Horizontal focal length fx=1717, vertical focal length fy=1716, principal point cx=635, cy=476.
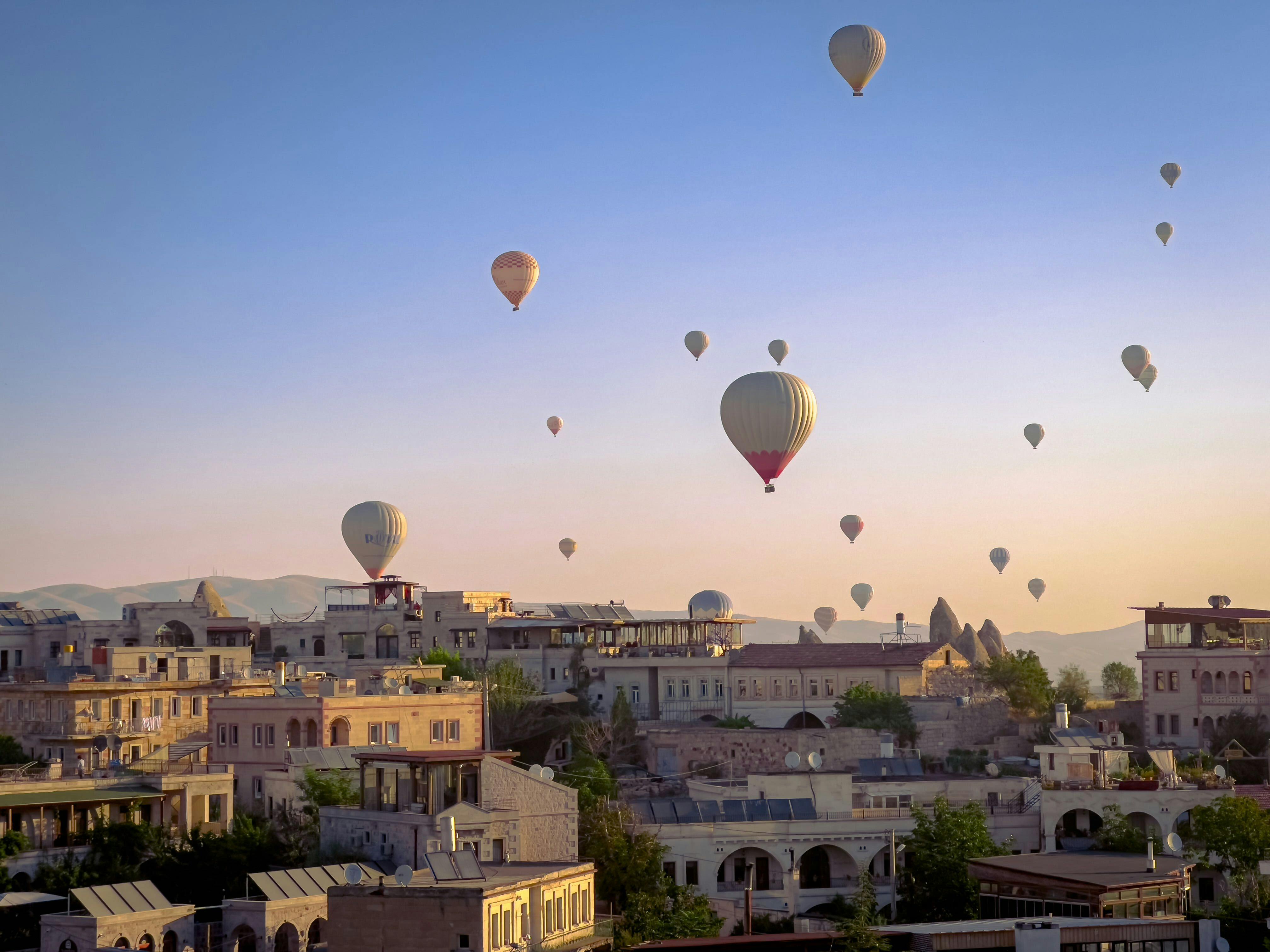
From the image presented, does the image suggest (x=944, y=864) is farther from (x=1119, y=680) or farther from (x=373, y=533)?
(x=1119, y=680)

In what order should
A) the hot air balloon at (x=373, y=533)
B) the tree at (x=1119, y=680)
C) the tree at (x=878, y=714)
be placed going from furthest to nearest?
1. the tree at (x=1119, y=680)
2. the hot air balloon at (x=373, y=533)
3. the tree at (x=878, y=714)

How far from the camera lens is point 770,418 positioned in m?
75.6

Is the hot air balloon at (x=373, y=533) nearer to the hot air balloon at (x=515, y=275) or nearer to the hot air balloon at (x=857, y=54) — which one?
the hot air balloon at (x=515, y=275)

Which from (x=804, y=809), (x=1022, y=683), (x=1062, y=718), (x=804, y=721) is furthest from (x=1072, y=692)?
(x=804, y=809)

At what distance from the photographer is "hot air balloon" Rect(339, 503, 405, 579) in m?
101

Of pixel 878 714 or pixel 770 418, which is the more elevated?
pixel 770 418

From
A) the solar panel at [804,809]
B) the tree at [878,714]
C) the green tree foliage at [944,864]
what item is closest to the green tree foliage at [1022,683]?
the tree at [878,714]

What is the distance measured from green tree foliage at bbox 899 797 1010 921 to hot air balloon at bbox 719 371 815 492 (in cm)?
2088

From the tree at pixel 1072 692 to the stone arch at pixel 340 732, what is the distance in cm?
3173

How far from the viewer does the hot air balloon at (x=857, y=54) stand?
234 ft

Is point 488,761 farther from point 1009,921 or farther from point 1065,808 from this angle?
point 1065,808

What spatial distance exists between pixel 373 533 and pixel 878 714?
35.5 m

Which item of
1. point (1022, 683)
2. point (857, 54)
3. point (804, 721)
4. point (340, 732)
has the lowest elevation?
point (804, 721)

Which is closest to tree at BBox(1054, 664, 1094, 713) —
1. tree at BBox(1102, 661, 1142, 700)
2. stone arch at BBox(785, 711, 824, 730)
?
stone arch at BBox(785, 711, 824, 730)
